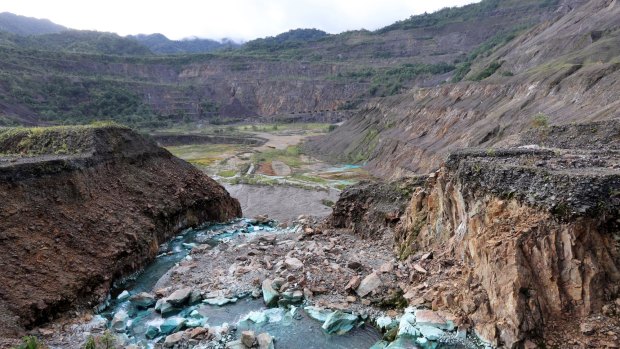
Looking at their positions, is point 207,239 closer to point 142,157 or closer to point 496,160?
point 142,157

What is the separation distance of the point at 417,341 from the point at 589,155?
8860 mm

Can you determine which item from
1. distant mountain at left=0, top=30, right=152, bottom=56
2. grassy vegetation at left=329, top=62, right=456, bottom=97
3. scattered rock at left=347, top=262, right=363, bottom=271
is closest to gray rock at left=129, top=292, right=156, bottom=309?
scattered rock at left=347, top=262, right=363, bottom=271

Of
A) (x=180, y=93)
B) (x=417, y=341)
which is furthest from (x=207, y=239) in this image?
(x=180, y=93)

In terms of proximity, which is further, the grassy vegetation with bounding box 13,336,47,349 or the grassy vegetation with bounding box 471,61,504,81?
the grassy vegetation with bounding box 471,61,504,81

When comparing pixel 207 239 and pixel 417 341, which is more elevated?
pixel 417 341

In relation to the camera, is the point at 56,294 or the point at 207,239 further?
the point at 207,239

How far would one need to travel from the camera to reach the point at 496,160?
15.9m

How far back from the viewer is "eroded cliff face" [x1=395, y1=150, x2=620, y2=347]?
11.5 meters

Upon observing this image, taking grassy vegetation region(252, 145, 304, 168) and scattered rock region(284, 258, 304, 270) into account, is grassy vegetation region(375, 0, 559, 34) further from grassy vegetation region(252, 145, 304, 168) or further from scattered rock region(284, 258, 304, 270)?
scattered rock region(284, 258, 304, 270)

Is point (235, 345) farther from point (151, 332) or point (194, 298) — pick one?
point (194, 298)

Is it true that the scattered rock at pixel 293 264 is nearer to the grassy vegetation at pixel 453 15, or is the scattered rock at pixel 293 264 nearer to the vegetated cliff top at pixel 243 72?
the vegetated cliff top at pixel 243 72

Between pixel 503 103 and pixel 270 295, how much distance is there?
39346 mm

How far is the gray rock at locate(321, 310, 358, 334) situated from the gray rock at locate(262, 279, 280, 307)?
2723mm

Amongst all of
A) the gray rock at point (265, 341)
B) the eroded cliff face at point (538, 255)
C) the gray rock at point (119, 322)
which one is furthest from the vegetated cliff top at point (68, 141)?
the eroded cliff face at point (538, 255)
